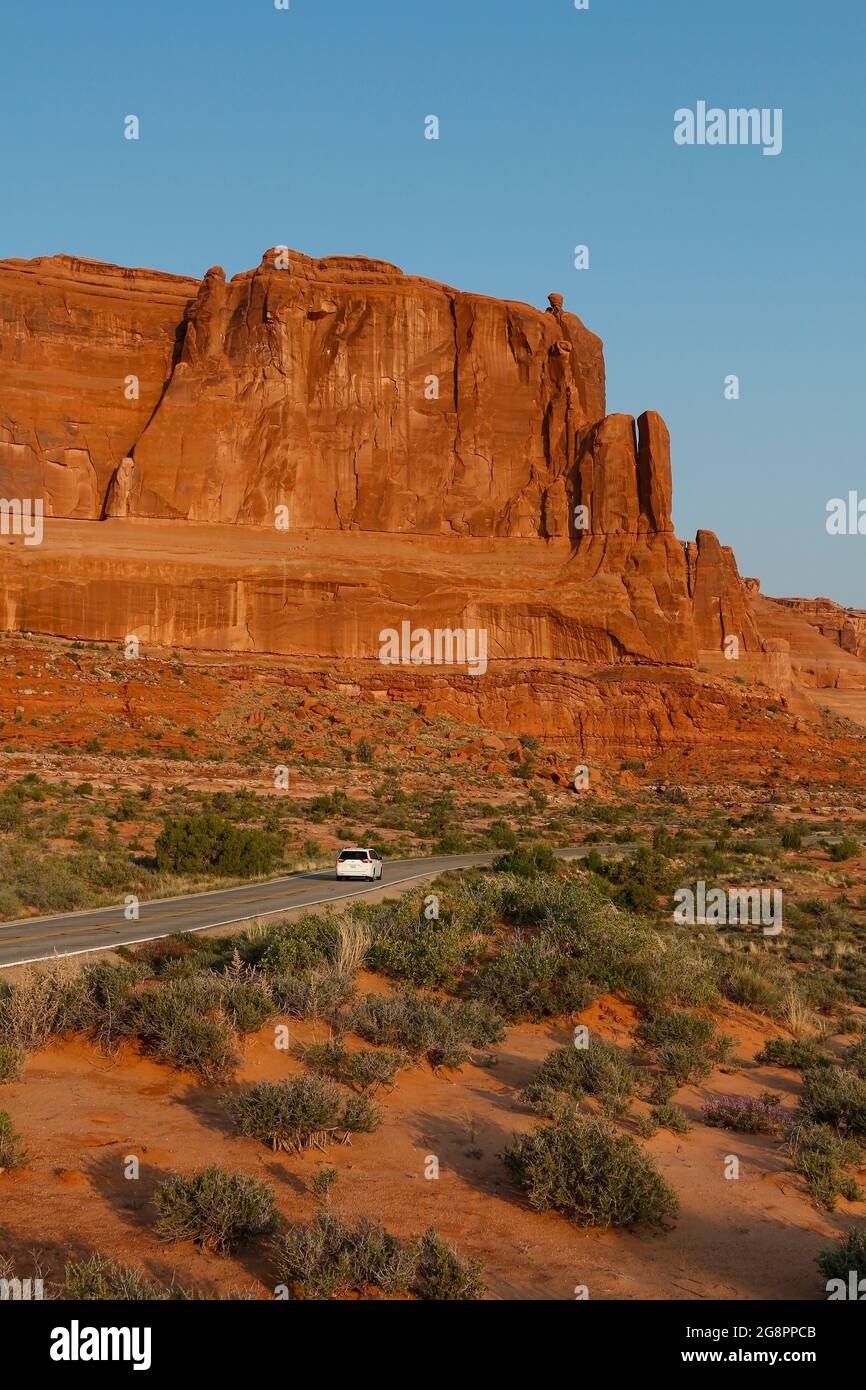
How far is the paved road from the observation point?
44.7 ft

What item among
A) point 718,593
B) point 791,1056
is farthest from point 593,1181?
point 718,593

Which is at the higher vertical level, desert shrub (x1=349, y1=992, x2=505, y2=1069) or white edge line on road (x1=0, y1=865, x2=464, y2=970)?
white edge line on road (x1=0, y1=865, x2=464, y2=970)

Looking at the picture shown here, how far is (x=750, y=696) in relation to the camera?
77.8 meters

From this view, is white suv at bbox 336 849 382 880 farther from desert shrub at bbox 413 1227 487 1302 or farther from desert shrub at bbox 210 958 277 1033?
desert shrub at bbox 413 1227 487 1302

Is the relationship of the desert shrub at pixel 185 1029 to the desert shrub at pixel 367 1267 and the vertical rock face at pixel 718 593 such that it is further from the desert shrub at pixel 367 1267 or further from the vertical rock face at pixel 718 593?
the vertical rock face at pixel 718 593

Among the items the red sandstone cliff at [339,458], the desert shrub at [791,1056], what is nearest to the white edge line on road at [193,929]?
the desert shrub at [791,1056]

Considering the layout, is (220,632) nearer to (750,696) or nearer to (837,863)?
(750,696)

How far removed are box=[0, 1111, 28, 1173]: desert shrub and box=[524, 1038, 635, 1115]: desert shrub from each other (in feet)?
12.8

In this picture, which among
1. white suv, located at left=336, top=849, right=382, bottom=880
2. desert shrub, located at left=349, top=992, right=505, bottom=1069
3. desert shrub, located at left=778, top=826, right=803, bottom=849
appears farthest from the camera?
desert shrub, located at left=778, top=826, right=803, bottom=849

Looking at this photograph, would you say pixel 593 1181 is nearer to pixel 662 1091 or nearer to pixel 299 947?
pixel 662 1091

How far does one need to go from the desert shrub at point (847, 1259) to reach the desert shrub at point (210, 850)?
66.1 feet

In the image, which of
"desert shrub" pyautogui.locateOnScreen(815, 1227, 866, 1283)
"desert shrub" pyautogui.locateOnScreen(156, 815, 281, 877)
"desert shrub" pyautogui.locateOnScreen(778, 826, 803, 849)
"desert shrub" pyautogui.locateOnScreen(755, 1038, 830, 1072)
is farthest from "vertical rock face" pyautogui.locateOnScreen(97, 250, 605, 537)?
"desert shrub" pyautogui.locateOnScreen(815, 1227, 866, 1283)
